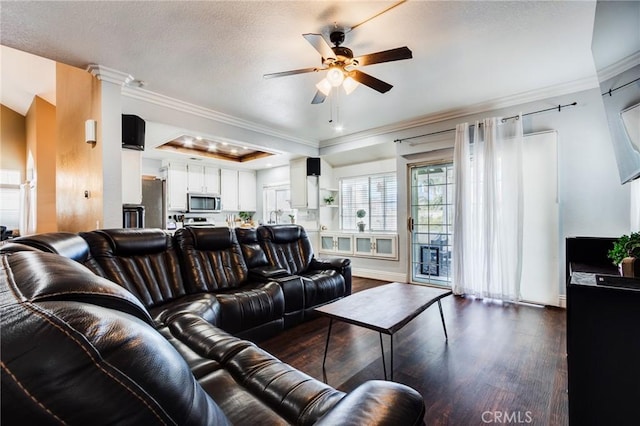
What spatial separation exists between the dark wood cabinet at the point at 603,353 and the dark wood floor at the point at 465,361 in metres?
0.61

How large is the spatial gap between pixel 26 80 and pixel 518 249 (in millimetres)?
7766

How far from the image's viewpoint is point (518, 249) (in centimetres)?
358

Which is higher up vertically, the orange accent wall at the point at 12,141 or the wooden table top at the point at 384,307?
the orange accent wall at the point at 12,141

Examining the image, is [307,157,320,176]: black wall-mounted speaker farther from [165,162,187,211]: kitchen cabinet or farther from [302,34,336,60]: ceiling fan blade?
[302,34,336,60]: ceiling fan blade

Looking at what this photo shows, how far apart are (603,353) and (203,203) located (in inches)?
259

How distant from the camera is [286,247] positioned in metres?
3.61

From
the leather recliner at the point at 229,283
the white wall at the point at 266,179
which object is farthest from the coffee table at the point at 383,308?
the white wall at the point at 266,179

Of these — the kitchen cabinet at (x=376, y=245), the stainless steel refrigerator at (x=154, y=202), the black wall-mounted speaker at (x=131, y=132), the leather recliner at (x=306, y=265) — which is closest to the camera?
the leather recliner at (x=306, y=265)

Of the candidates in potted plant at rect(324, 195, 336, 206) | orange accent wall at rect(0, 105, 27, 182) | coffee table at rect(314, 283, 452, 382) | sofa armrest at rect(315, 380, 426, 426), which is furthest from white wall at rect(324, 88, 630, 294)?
orange accent wall at rect(0, 105, 27, 182)

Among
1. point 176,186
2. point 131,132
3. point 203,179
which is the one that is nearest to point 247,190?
point 203,179

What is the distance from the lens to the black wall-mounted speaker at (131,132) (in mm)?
3285

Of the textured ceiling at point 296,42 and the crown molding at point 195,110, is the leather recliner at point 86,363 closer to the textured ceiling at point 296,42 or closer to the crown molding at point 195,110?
the textured ceiling at point 296,42

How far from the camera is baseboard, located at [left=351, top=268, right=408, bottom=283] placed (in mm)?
4895

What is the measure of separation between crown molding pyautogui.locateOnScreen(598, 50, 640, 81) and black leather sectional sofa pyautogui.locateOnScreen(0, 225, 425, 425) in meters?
2.72
